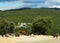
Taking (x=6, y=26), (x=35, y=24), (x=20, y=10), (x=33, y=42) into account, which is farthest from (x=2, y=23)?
(x=20, y=10)

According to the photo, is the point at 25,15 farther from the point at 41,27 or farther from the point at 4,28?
the point at 4,28

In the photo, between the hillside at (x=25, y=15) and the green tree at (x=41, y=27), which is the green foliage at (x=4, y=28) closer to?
the green tree at (x=41, y=27)

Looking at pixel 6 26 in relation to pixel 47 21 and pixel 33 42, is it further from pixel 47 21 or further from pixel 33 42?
pixel 33 42

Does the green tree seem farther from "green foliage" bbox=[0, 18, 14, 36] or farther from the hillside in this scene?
the hillside

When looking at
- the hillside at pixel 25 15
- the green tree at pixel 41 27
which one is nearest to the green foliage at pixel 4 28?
the green tree at pixel 41 27

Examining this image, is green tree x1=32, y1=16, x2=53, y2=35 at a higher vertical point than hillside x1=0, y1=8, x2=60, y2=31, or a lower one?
lower

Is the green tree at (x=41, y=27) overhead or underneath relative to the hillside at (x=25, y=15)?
underneath

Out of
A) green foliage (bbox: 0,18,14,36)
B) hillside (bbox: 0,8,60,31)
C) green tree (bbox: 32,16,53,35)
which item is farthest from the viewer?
hillside (bbox: 0,8,60,31)

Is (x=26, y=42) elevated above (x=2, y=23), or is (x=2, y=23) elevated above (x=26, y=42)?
(x=2, y=23)

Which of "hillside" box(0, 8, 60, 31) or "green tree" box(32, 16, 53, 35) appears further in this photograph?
"hillside" box(0, 8, 60, 31)

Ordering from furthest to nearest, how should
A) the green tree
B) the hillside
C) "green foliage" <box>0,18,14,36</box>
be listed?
the hillside, the green tree, "green foliage" <box>0,18,14,36</box>

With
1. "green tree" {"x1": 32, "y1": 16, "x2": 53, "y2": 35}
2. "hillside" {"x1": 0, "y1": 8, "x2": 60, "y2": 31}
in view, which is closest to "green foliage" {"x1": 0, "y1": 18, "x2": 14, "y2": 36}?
"green tree" {"x1": 32, "y1": 16, "x2": 53, "y2": 35}
